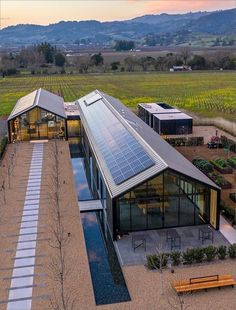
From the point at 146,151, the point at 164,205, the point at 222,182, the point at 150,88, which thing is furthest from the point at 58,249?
the point at 150,88

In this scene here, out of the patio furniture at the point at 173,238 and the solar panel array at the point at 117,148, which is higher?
the solar panel array at the point at 117,148

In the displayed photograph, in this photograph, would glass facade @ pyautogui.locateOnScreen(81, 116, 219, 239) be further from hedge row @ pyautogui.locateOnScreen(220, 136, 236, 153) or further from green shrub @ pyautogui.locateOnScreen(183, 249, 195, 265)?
hedge row @ pyautogui.locateOnScreen(220, 136, 236, 153)

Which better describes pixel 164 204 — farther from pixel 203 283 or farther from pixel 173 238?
pixel 203 283

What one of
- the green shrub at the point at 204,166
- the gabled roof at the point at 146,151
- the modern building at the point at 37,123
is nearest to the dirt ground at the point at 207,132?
the green shrub at the point at 204,166

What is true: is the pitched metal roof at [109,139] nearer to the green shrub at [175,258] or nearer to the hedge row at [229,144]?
the green shrub at [175,258]

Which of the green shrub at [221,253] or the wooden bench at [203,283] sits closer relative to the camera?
the wooden bench at [203,283]
